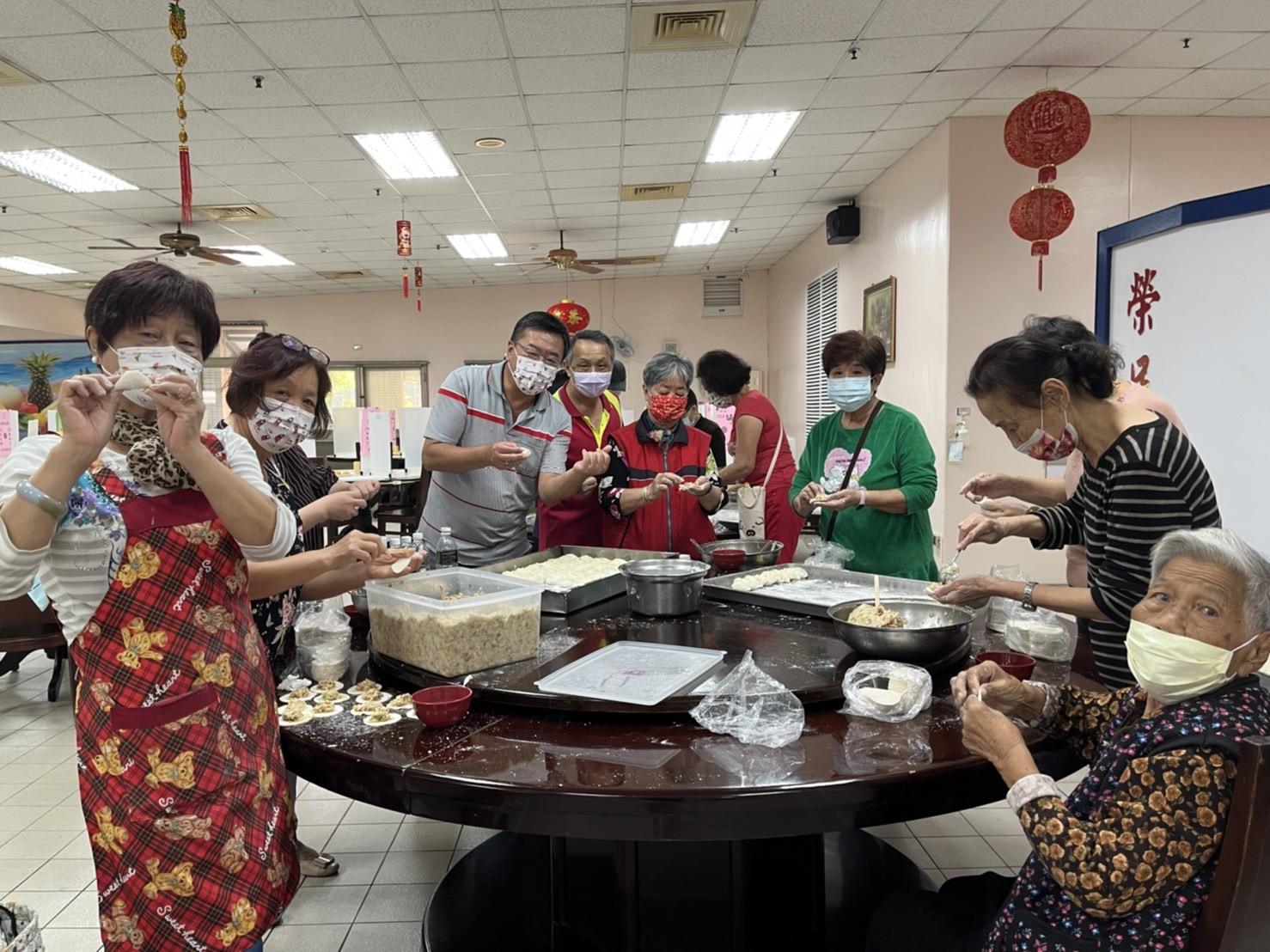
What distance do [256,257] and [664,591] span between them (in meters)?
8.97

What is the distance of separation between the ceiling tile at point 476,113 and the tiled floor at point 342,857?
13.4 feet

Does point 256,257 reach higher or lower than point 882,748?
higher

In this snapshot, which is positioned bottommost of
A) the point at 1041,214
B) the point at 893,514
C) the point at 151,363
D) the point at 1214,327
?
the point at 893,514

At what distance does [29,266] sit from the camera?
9.34 m

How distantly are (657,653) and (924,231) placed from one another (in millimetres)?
5121

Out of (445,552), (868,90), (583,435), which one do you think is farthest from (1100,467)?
(868,90)

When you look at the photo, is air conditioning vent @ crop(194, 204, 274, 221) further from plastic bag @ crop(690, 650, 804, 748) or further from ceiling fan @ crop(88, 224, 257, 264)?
plastic bag @ crop(690, 650, 804, 748)

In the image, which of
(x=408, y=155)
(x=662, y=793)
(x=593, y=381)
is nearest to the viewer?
(x=662, y=793)

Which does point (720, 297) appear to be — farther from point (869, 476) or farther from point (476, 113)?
point (869, 476)

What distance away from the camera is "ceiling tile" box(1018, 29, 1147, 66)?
4.15 metres

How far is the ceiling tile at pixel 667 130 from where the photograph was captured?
5.26 m

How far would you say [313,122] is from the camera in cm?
509

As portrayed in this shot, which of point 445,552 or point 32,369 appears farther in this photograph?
point 32,369

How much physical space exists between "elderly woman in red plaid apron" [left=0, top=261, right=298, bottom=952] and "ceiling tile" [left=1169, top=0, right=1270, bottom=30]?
5021 mm
